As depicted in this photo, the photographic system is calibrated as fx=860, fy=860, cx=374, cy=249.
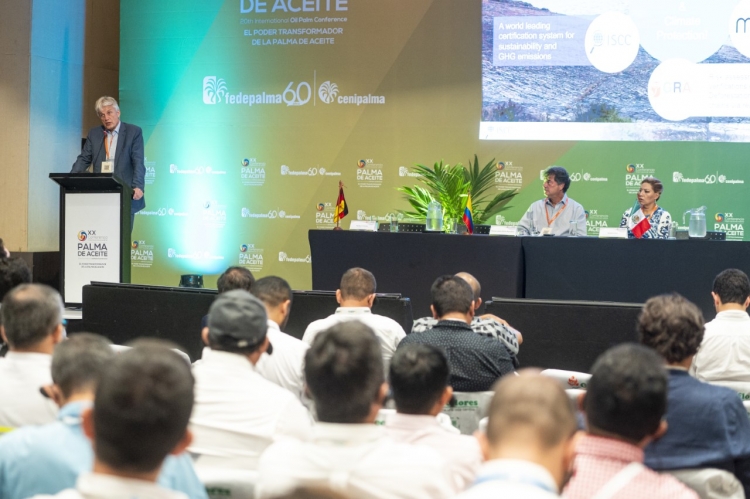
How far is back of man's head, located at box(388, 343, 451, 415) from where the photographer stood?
204 centimetres

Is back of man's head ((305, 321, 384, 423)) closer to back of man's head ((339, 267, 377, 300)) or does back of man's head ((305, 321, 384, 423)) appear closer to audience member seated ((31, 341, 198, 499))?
audience member seated ((31, 341, 198, 499))

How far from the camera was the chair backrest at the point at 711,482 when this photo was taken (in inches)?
83.6

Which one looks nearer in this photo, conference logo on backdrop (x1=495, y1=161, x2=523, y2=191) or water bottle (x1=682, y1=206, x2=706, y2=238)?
water bottle (x1=682, y1=206, x2=706, y2=238)

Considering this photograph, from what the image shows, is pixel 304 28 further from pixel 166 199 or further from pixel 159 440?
pixel 159 440

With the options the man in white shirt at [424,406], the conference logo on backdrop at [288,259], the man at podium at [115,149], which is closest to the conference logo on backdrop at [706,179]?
the conference logo on backdrop at [288,259]

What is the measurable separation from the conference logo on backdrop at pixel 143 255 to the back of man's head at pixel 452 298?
242 inches

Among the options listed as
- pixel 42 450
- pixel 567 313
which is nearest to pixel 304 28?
pixel 567 313

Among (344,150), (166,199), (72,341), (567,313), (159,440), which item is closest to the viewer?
(159,440)

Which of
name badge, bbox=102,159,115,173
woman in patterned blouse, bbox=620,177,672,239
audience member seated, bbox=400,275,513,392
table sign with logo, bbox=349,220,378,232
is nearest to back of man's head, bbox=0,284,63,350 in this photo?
audience member seated, bbox=400,275,513,392

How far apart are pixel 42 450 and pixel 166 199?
751 centimetres

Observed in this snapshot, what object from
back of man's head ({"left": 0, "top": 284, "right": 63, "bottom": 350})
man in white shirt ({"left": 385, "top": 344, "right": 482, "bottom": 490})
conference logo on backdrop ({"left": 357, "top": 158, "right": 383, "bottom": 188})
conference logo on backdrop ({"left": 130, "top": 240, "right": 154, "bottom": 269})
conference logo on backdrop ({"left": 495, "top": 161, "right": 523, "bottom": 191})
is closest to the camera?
man in white shirt ({"left": 385, "top": 344, "right": 482, "bottom": 490})

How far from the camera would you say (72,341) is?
197 centimetres

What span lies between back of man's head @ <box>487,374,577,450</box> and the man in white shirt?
0.56 meters

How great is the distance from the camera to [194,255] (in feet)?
29.4
